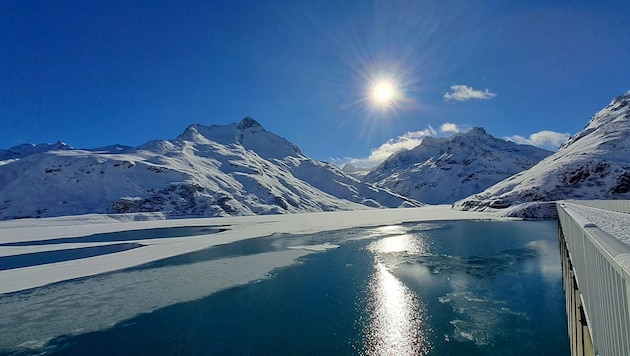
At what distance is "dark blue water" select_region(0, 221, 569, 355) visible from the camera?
17.3 metres

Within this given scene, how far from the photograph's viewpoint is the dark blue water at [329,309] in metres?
17.3

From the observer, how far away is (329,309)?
73.8 ft

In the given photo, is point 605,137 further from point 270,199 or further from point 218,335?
point 218,335

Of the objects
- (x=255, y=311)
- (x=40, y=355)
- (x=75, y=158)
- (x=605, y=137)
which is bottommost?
(x=40, y=355)

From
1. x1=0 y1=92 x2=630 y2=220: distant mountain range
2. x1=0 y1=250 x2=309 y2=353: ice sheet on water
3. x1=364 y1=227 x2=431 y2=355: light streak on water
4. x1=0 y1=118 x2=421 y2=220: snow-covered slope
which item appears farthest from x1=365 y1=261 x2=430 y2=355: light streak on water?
x1=0 y1=118 x2=421 y2=220: snow-covered slope

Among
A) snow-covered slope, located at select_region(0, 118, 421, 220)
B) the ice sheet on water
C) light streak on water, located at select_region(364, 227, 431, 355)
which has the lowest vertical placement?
the ice sheet on water

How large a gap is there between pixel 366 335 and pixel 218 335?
28.1ft

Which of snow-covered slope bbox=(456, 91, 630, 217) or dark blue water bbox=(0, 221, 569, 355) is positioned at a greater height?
snow-covered slope bbox=(456, 91, 630, 217)

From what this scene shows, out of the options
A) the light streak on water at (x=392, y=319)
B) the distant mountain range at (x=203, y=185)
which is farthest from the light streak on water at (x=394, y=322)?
the distant mountain range at (x=203, y=185)

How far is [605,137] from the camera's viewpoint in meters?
126

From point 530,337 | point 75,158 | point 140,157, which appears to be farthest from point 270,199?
point 530,337

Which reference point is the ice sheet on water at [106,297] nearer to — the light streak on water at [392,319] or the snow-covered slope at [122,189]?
the light streak on water at [392,319]

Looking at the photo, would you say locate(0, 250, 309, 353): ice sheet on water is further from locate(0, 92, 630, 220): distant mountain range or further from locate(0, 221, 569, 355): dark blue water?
locate(0, 92, 630, 220): distant mountain range

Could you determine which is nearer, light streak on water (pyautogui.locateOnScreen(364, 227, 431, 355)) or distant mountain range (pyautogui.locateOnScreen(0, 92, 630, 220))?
light streak on water (pyautogui.locateOnScreen(364, 227, 431, 355))
